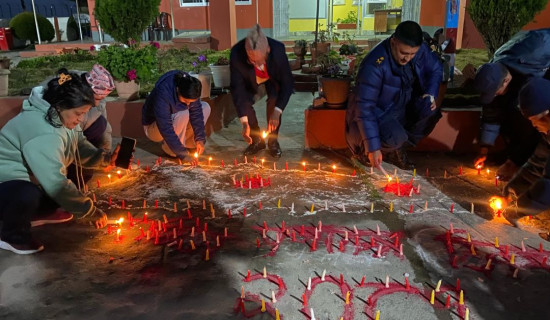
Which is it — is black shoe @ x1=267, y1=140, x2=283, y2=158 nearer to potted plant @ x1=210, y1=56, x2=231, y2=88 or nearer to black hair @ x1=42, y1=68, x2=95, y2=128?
potted plant @ x1=210, y1=56, x2=231, y2=88

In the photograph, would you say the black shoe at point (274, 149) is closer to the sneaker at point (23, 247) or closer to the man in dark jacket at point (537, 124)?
the man in dark jacket at point (537, 124)

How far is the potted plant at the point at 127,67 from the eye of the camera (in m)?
6.30

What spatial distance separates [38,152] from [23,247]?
0.77 m

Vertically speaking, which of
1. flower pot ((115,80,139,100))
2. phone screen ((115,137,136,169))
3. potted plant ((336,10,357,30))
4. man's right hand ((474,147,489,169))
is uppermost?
potted plant ((336,10,357,30))

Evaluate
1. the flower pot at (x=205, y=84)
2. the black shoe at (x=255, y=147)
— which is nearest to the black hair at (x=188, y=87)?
the black shoe at (x=255, y=147)

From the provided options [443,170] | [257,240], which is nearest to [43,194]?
[257,240]

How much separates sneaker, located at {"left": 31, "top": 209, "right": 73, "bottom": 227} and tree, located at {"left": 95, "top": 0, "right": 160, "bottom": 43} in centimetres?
772

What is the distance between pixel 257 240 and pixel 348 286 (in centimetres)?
87

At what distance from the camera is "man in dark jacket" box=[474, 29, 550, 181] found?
416 centimetres

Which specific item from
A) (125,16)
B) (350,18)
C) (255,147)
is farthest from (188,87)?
(350,18)

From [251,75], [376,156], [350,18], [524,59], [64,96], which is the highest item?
[350,18]

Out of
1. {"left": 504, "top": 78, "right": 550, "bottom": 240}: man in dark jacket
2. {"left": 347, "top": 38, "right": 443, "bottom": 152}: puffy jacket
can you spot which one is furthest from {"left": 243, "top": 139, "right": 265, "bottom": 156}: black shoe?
{"left": 504, "top": 78, "right": 550, "bottom": 240}: man in dark jacket

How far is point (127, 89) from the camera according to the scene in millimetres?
6391

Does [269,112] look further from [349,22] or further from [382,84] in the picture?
[349,22]
